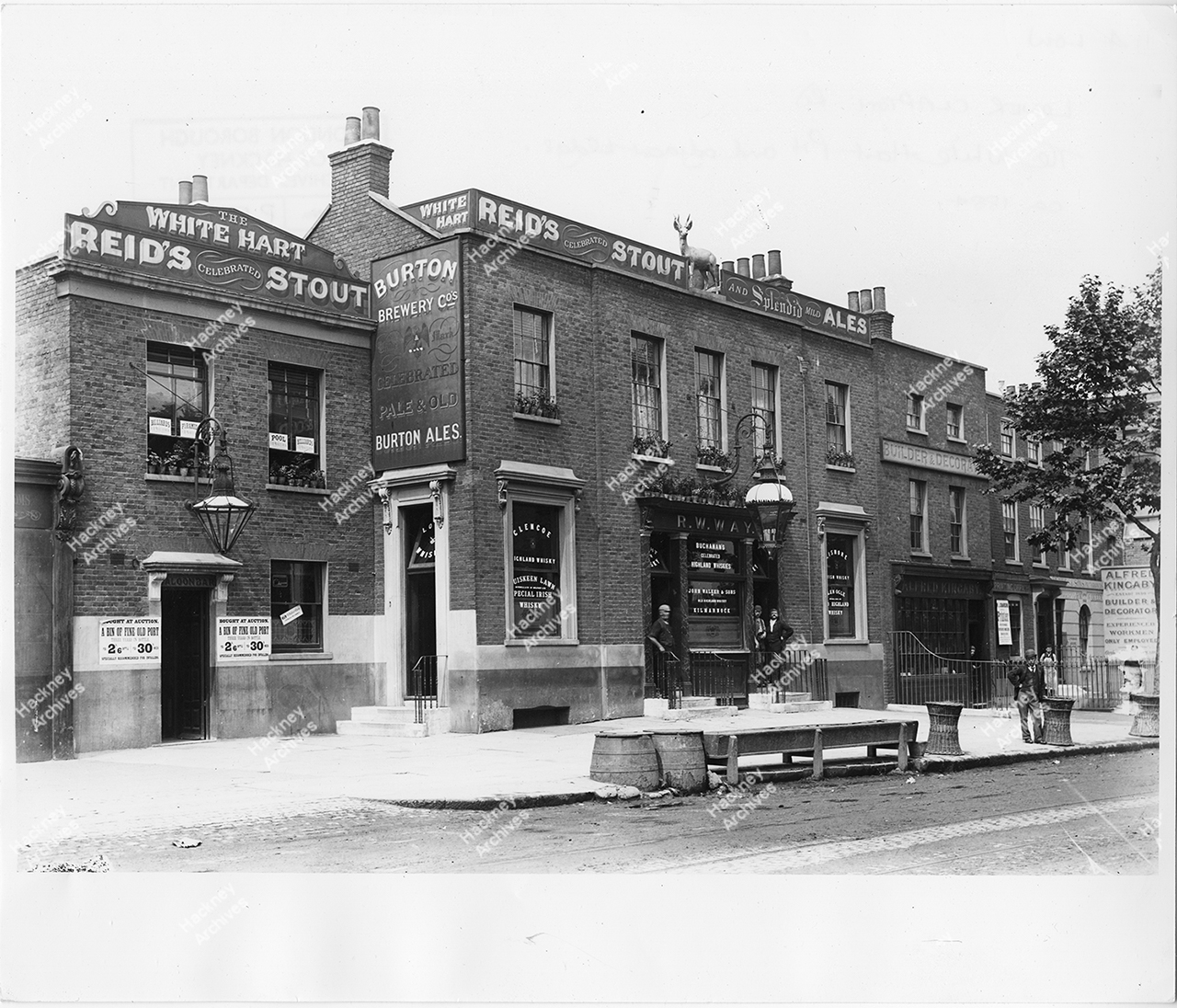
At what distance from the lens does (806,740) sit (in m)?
15.8

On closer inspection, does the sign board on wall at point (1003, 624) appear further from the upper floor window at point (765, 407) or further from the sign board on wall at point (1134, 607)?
the upper floor window at point (765, 407)

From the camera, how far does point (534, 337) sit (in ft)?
74.6

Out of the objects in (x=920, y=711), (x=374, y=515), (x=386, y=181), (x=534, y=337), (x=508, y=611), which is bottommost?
(x=920, y=711)

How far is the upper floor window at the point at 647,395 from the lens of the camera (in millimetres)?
24484

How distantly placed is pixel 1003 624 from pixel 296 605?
19020 millimetres

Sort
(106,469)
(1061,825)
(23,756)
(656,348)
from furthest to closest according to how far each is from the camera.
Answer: (656,348) < (106,469) < (23,756) < (1061,825)

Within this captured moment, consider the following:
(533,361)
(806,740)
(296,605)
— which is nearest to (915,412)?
(533,361)

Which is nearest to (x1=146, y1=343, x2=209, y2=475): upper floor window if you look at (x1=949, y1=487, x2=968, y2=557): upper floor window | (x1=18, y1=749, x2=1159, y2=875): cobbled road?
(x1=18, y1=749, x2=1159, y2=875): cobbled road

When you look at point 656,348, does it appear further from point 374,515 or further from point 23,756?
point 23,756

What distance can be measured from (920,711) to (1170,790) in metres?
20.2

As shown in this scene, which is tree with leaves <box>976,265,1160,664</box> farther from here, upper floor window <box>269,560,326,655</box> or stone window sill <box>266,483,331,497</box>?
upper floor window <box>269,560,326,655</box>

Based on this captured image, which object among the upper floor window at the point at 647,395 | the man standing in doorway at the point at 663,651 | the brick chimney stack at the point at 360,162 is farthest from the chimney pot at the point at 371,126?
the man standing in doorway at the point at 663,651

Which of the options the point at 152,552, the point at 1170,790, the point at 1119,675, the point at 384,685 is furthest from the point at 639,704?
the point at 1170,790

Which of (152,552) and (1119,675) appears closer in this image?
(152,552)
